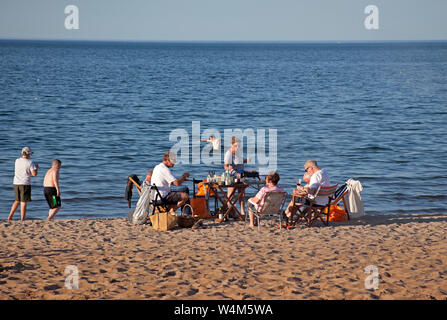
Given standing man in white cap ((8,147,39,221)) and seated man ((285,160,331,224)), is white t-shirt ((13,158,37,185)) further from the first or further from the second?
seated man ((285,160,331,224))

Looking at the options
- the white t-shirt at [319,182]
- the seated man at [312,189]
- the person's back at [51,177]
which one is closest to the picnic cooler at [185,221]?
the seated man at [312,189]

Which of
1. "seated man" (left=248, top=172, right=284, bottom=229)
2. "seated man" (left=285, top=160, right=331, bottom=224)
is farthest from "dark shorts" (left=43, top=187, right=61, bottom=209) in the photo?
"seated man" (left=285, top=160, right=331, bottom=224)

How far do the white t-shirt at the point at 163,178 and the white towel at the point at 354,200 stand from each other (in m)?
3.44

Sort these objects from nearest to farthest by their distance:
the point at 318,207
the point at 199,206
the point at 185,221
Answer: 1. the point at 185,221
2. the point at 318,207
3. the point at 199,206

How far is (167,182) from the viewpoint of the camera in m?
10.0

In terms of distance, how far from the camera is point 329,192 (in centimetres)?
999

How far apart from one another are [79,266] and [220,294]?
212cm

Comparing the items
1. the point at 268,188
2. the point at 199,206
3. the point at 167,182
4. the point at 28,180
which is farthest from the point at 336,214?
the point at 28,180

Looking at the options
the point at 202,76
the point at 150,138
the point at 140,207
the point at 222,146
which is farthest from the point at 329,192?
the point at 202,76

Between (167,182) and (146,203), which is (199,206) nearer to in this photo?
(167,182)

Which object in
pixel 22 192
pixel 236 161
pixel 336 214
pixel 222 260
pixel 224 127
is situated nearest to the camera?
pixel 222 260

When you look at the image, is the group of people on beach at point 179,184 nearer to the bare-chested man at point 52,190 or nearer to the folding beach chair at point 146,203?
the folding beach chair at point 146,203

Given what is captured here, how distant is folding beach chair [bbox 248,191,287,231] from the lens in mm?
9586

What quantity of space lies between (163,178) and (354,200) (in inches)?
146
